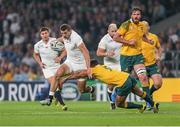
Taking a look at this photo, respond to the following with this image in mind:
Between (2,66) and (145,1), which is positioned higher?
(145,1)

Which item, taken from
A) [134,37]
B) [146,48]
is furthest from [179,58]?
[134,37]

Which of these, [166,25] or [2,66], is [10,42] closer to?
[2,66]

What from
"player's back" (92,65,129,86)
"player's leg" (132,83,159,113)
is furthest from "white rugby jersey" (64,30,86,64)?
"player's leg" (132,83,159,113)

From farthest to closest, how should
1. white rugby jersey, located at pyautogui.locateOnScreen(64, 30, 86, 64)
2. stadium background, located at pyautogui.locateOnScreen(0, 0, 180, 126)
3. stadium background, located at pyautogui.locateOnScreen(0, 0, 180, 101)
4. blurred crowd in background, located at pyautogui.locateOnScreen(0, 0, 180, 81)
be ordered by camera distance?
blurred crowd in background, located at pyautogui.locateOnScreen(0, 0, 180, 81), stadium background, located at pyautogui.locateOnScreen(0, 0, 180, 101), stadium background, located at pyautogui.locateOnScreen(0, 0, 180, 126), white rugby jersey, located at pyautogui.locateOnScreen(64, 30, 86, 64)

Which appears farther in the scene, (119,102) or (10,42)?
(10,42)

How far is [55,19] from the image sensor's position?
35.8 metres

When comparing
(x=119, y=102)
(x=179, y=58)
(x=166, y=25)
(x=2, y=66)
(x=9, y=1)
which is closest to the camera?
(x=119, y=102)

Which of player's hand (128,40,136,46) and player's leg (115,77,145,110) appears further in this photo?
player's hand (128,40,136,46)

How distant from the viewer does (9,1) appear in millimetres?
37312

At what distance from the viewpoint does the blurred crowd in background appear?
32281mm

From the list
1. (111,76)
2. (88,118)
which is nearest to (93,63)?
(111,76)

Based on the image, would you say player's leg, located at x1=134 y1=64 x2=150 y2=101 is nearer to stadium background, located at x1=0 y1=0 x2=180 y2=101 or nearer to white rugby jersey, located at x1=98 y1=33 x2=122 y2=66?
white rugby jersey, located at x1=98 y1=33 x2=122 y2=66

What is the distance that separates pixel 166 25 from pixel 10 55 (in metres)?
6.71

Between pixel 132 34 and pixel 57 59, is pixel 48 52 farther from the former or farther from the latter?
pixel 132 34
